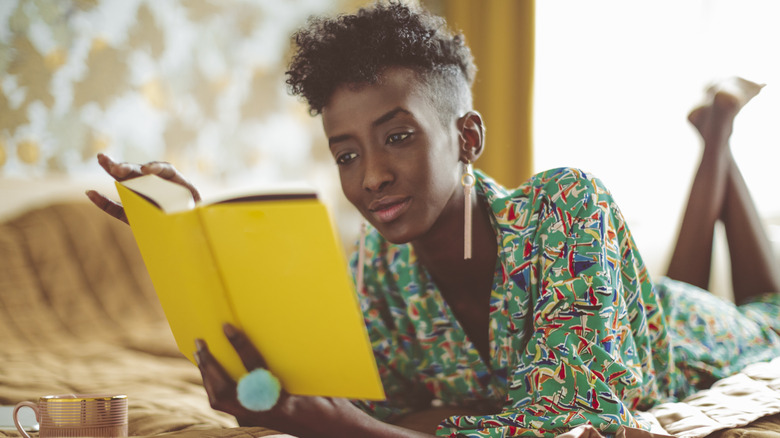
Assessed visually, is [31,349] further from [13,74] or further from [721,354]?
[721,354]

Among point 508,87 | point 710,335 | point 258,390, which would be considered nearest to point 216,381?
point 258,390

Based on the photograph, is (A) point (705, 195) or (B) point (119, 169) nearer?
(B) point (119, 169)

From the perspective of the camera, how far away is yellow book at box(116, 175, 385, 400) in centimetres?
56

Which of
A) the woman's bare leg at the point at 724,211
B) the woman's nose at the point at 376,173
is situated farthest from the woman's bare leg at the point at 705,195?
the woman's nose at the point at 376,173

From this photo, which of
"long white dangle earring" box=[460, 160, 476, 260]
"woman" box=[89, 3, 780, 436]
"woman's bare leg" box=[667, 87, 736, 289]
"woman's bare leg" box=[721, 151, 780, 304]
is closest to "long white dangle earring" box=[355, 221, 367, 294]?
"woman" box=[89, 3, 780, 436]

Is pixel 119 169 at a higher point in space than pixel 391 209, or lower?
higher

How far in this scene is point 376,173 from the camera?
33.3 inches

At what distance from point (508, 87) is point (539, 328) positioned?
2.26 m

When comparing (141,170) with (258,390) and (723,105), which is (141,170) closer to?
(258,390)

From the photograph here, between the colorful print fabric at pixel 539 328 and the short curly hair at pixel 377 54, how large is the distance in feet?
0.71

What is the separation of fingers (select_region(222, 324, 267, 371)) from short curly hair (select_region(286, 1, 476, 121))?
434mm

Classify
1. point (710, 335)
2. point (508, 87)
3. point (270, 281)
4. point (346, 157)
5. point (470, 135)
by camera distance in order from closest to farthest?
point (270, 281)
point (346, 157)
point (470, 135)
point (710, 335)
point (508, 87)

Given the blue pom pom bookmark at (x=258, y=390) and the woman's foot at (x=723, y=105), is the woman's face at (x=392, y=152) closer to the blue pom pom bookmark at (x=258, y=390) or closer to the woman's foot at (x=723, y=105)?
the blue pom pom bookmark at (x=258, y=390)

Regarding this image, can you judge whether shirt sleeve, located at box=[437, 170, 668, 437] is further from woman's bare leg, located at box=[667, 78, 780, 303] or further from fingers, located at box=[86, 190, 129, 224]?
woman's bare leg, located at box=[667, 78, 780, 303]
